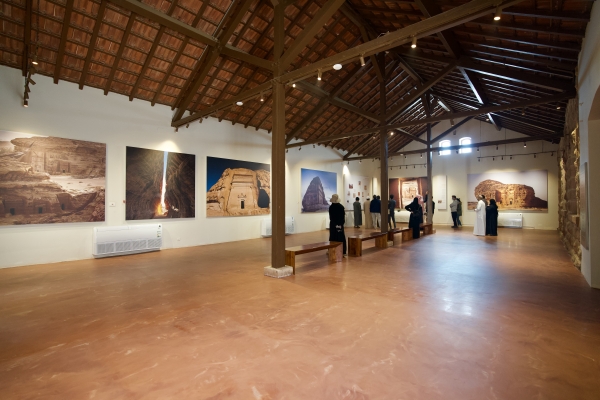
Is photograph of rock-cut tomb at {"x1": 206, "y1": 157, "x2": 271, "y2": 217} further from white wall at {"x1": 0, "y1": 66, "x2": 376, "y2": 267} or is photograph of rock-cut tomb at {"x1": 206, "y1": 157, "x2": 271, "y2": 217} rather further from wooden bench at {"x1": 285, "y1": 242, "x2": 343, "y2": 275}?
wooden bench at {"x1": 285, "y1": 242, "x2": 343, "y2": 275}

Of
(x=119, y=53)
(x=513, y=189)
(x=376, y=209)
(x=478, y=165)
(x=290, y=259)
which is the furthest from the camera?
(x=478, y=165)

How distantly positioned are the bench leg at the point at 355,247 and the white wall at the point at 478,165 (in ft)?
34.4

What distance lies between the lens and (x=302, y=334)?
3244mm

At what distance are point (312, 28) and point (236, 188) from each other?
7199 millimetres

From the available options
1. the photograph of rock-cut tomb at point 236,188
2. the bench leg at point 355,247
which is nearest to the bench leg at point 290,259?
the bench leg at point 355,247

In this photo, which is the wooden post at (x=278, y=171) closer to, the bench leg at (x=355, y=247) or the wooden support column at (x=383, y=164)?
the bench leg at (x=355, y=247)

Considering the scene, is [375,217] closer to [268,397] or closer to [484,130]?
[484,130]

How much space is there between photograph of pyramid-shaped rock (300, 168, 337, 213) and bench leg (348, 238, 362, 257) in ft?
21.3

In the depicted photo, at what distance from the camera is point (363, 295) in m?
4.58

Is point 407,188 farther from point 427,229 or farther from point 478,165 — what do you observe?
point 427,229

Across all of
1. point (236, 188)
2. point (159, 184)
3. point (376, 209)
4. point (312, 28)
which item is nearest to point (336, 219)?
point (312, 28)

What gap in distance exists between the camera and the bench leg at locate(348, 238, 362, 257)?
25.9 ft

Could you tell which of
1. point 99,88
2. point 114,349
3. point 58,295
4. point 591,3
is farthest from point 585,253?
point 99,88

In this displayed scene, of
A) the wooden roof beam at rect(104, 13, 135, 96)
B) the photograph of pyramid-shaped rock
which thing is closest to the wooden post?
the wooden roof beam at rect(104, 13, 135, 96)
